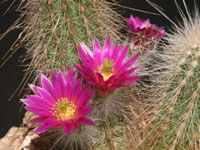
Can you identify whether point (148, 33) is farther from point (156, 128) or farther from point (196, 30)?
point (156, 128)

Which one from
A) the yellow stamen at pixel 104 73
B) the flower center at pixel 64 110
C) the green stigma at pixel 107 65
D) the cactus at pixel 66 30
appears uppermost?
the cactus at pixel 66 30

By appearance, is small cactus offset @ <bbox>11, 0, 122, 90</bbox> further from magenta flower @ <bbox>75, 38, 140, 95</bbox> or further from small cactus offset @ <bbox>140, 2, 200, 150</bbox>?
small cactus offset @ <bbox>140, 2, 200, 150</bbox>

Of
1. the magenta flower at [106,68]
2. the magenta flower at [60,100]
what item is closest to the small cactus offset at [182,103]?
the magenta flower at [106,68]

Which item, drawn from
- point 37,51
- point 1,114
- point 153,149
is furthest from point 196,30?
point 1,114

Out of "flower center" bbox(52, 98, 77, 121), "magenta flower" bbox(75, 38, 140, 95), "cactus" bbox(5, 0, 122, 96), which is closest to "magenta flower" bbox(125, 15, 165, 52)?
"cactus" bbox(5, 0, 122, 96)

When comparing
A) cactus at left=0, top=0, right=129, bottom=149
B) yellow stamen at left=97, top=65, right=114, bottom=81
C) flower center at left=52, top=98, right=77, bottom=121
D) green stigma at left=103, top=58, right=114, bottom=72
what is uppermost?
cactus at left=0, top=0, right=129, bottom=149

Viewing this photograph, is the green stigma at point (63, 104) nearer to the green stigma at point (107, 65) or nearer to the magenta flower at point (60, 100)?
the magenta flower at point (60, 100)
